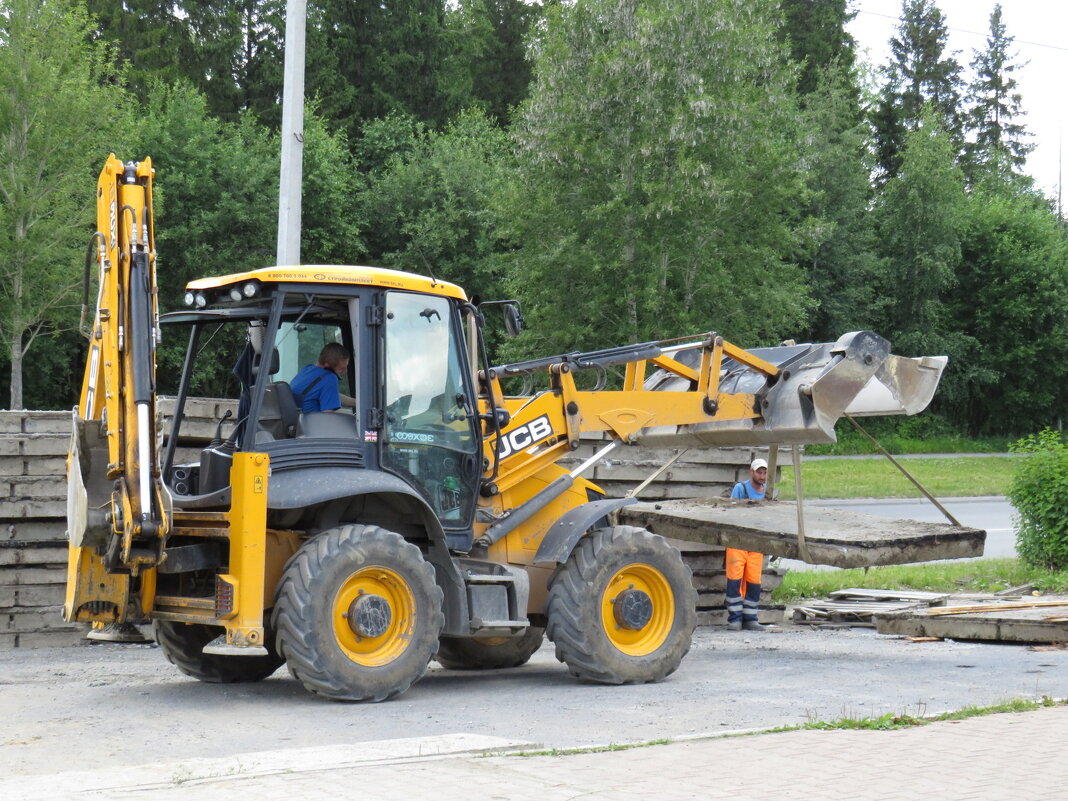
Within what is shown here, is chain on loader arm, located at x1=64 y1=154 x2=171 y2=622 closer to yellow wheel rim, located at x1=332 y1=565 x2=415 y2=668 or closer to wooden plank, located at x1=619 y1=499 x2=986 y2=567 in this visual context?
yellow wheel rim, located at x1=332 y1=565 x2=415 y2=668

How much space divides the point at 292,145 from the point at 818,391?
584 cm

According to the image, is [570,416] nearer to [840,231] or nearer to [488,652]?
[488,652]

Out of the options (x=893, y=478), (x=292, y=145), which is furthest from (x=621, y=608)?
(x=893, y=478)

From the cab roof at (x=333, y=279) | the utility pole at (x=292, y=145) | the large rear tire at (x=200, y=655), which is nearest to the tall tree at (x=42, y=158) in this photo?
the utility pole at (x=292, y=145)

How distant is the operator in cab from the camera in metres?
8.99

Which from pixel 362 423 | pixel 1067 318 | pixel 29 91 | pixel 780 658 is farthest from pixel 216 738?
pixel 1067 318

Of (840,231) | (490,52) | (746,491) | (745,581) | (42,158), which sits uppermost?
(490,52)

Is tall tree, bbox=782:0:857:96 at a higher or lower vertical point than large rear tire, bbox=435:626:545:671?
higher

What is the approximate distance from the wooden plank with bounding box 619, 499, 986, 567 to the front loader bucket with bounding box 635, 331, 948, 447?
741 millimetres

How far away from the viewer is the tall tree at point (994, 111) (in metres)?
66.3

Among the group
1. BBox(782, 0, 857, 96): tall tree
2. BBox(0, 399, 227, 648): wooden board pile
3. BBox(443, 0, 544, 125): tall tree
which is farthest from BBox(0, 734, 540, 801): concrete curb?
BBox(782, 0, 857, 96): tall tree

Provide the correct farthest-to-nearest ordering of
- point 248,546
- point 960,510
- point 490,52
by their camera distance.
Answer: point 490,52
point 960,510
point 248,546

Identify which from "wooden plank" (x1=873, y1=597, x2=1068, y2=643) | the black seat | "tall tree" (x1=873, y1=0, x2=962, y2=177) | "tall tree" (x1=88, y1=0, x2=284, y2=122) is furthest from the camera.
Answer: "tall tree" (x1=873, y1=0, x2=962, y2=177)

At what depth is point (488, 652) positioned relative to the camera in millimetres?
10680
